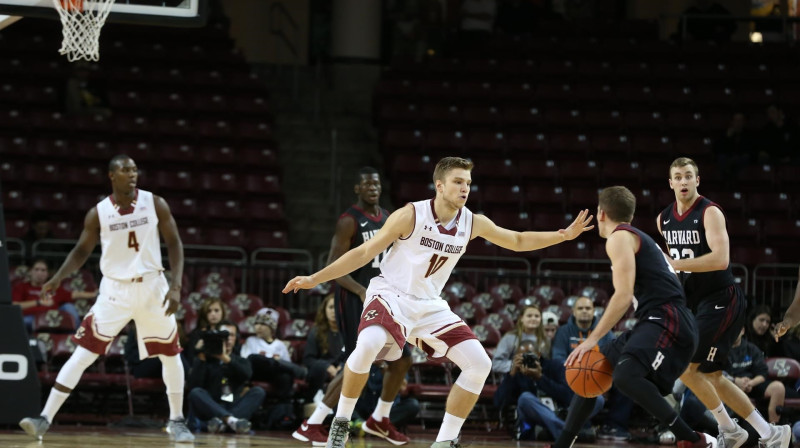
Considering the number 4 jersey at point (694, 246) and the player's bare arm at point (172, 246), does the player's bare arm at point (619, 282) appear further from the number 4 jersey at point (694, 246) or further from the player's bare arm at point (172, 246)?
the player's bare arm at point (172, 246)

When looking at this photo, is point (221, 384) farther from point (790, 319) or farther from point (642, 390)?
point (790, 319)

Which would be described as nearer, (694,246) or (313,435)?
(694,246)

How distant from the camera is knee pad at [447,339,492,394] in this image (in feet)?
24.2

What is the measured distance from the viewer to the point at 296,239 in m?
17.1

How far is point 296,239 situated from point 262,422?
225 inches

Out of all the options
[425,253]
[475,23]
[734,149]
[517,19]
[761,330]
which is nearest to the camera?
[425,253]

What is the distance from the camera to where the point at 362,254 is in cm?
720

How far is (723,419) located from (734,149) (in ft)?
33.1

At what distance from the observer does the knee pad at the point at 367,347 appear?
724cm

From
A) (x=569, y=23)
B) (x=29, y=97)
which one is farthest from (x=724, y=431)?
(x=569, y=23)

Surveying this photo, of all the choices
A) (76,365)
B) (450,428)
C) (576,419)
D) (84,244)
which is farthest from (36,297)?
(576,419)

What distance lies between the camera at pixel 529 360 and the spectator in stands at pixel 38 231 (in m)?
6.62

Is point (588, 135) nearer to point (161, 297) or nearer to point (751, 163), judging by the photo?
point (751, 163)

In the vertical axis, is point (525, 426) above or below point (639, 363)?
below
